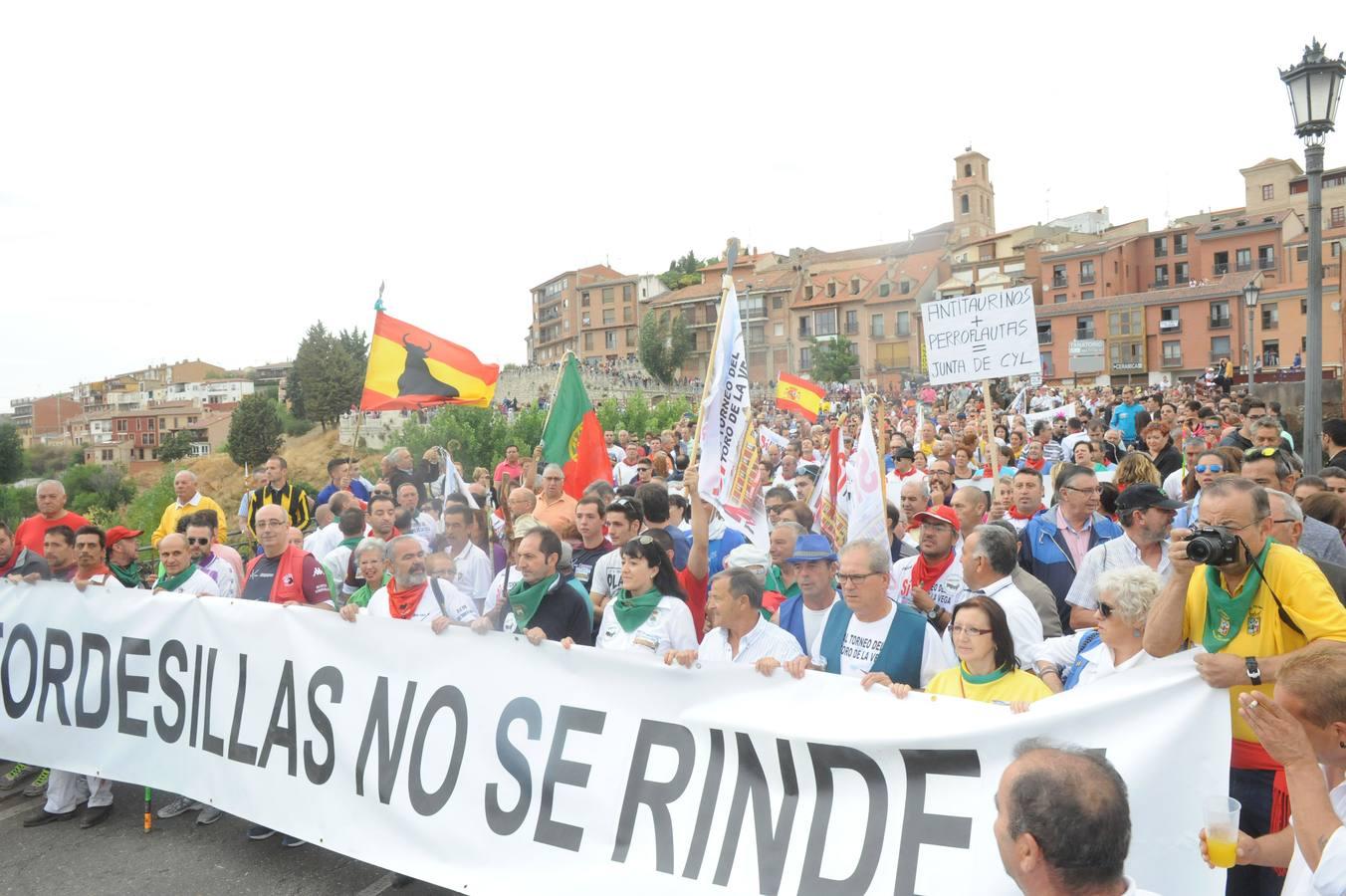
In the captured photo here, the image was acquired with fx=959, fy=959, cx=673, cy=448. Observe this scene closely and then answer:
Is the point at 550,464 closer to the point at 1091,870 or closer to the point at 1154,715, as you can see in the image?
the point at 1154,715

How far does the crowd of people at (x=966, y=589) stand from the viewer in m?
2.41

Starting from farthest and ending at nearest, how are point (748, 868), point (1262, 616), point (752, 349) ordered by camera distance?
A: point (752, 349) → point (748, 868) → point (1262, 616)

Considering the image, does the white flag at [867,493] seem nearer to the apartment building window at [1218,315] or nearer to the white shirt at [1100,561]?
the white shirt at [1100,561]

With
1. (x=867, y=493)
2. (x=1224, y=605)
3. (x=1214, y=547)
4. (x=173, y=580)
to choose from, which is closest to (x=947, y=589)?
(x=867, y=493)

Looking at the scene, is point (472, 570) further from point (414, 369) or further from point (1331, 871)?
point (1331, 871)

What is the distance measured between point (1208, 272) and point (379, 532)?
73966mm

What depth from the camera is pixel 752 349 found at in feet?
282

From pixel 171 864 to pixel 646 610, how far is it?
284cm

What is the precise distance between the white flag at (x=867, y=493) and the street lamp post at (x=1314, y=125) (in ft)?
13.4

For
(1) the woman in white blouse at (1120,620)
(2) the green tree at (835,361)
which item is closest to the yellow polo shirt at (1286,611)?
(1) the woman in white blouse at (1120,620)

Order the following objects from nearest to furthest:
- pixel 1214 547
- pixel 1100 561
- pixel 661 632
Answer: pixel 1214 547
pixel 661 632
pixel 1100 561

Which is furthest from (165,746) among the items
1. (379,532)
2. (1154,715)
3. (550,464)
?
(1154,715)

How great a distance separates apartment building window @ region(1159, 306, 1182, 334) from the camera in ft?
209

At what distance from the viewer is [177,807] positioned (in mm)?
5629
